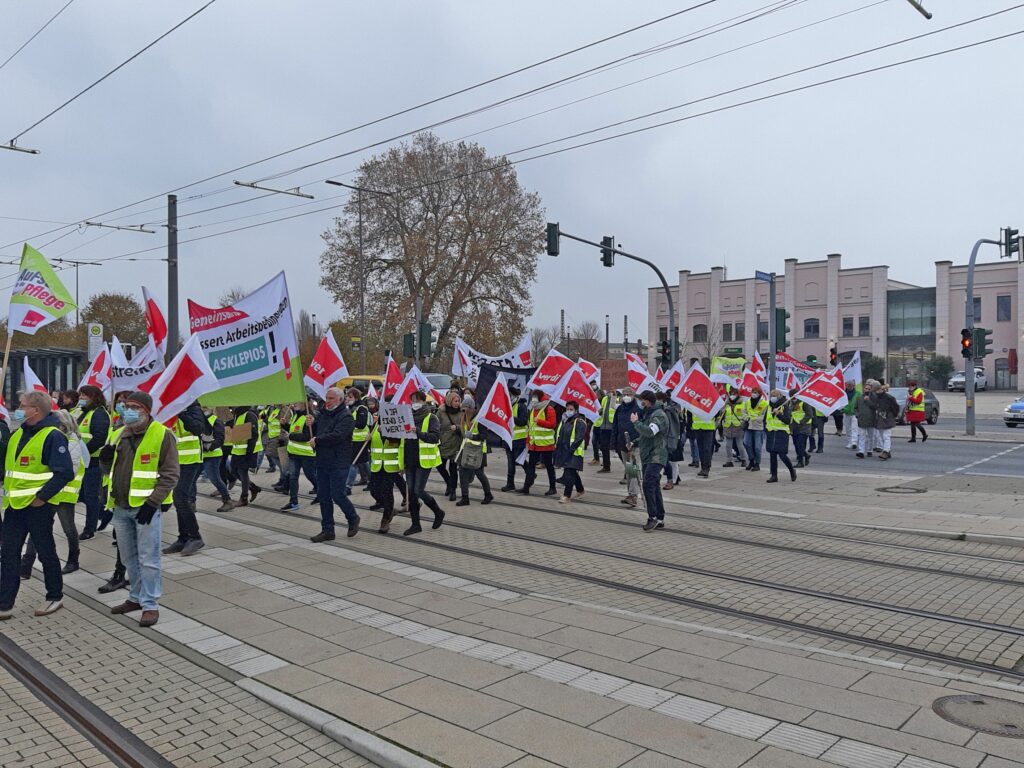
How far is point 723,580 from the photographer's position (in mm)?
8047

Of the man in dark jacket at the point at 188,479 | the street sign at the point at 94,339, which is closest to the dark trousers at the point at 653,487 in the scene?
the man in dark jacket at the point at 188,479

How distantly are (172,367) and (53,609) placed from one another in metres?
2.26

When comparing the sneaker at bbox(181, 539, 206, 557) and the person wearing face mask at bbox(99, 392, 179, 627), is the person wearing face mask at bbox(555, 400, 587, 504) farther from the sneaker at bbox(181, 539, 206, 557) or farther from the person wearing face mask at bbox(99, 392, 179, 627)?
the person wearing face mask at bbox(99, 392, 179, 627)

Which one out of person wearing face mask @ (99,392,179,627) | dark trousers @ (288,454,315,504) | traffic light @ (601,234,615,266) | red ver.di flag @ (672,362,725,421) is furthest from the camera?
traffic light @ (601,234,615,266)

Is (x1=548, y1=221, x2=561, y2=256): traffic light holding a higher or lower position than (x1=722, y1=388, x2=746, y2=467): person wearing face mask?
higher

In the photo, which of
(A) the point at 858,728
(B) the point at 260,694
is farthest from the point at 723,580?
(B) the point at 260,694

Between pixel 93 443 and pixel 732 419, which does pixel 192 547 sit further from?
pixel 732 419

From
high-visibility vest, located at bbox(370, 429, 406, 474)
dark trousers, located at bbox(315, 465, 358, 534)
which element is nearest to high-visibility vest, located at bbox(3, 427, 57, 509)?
dark trousers, located at bbox(315, 465, 358, 534)

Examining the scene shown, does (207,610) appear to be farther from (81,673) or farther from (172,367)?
(172,367)

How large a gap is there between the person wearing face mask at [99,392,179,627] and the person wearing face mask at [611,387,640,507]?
7006 millimetres

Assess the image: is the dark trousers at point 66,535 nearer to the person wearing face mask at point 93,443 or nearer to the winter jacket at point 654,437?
the person wearing face mask at point 93,443

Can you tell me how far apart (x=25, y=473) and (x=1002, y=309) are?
231 ft

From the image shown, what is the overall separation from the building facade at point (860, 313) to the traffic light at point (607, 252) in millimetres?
40737

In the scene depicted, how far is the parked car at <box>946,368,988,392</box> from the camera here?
6000cm
